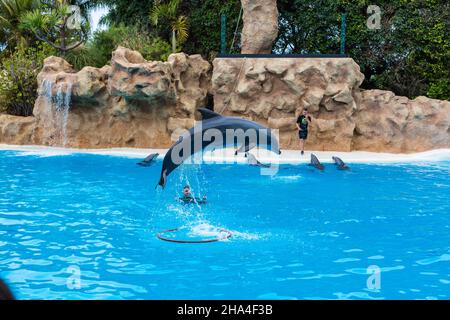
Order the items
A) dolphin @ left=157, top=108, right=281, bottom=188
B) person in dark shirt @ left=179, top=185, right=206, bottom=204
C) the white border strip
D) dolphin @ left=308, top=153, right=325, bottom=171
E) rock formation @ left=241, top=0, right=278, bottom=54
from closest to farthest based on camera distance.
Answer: dolphin @ left=157, top=108, right=281, bottom=188
person in dark shirt @ left=179, top=185, right=206, bottom=204
dolphin @ left=308, top=153, right=325, bottom=171
the white border strip
rock formation @ left=241, top=0, right=278, bottom=54

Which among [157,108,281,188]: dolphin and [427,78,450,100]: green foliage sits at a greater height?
[427,78,450,100]: green foliage

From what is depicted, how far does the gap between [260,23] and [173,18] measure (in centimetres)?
471

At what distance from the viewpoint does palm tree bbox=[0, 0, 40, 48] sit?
74.6 feet

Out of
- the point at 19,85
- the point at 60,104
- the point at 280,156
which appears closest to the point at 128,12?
the point at 19,85

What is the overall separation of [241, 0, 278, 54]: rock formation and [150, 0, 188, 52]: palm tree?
3784 millimetres

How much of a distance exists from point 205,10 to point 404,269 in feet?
56.4

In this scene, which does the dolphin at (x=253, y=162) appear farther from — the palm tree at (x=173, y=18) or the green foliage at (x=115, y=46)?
the palm tree at (x=173, y=18)

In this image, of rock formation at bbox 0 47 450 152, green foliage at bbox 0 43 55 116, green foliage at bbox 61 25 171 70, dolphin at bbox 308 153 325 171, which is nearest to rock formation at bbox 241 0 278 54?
rock formation at bbox 0 47 450 152

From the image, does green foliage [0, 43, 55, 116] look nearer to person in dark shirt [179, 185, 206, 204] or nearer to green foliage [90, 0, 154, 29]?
green foliage [90, 0, 154, 29]

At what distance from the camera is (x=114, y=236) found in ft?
25.4

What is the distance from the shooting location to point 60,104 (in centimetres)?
1666

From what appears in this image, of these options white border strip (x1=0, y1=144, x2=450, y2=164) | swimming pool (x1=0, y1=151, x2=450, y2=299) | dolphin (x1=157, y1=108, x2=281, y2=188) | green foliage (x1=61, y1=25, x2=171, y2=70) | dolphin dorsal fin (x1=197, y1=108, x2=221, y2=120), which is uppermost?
green foliage (x1=61, y1=25, x2=171, y2=70)
